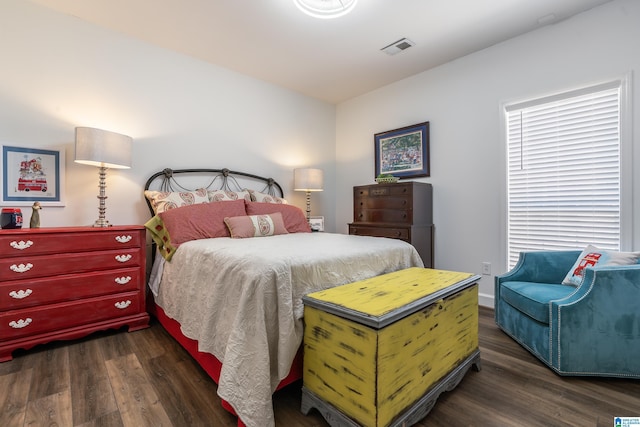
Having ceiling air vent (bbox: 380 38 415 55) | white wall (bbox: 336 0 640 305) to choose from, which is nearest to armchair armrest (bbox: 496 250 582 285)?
white wall (bbox: 336 0 640 305)

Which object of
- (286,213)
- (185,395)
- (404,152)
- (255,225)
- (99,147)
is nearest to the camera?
(185,395)

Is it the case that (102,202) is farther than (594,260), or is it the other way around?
(102,202)

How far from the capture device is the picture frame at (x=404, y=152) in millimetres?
3494

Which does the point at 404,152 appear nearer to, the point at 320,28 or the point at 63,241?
the point at 320,28

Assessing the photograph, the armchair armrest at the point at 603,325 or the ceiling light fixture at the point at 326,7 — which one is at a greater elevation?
the ceiling light fixture at the point at 326,7

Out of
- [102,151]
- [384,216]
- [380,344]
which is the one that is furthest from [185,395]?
[384,216]

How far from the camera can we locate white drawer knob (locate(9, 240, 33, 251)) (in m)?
1.94

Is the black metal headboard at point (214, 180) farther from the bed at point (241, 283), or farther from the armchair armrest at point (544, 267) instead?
the armchair armrest at point (544, 267)

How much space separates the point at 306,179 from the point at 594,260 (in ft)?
9.24

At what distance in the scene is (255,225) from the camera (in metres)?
2.60

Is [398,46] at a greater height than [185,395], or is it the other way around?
[398,46]

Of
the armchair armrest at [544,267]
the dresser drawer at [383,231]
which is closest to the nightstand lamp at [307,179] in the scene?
the dresser drawer at [383,231]

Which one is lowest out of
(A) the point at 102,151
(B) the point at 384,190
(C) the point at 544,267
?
(C) the point at 544,267

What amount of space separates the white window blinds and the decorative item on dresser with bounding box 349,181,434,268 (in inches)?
30.4
